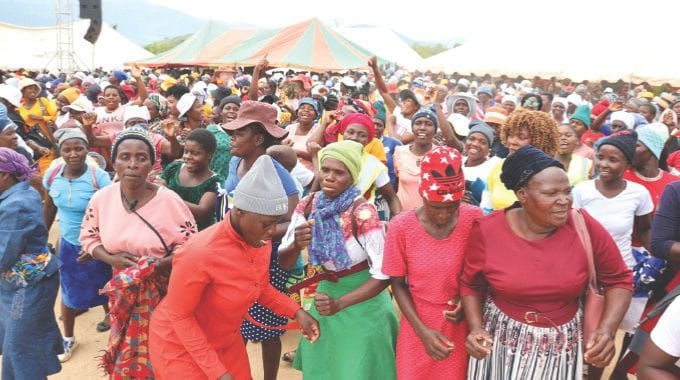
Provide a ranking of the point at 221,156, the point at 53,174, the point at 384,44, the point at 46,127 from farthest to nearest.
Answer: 1. the point at 384,44
2. the point at 46,127
3. the point at 221,156
4. the point at 53,174

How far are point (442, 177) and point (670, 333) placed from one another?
3.49 feet

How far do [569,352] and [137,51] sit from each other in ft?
127

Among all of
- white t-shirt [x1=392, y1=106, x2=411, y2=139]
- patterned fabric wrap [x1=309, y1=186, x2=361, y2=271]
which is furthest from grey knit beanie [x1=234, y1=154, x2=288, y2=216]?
white t-shirt [x1=392, y1=106, x2=411, y2=139]

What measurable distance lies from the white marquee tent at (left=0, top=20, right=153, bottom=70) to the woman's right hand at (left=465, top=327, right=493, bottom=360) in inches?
1326

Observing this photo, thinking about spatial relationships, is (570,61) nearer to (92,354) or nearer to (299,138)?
(299,138)

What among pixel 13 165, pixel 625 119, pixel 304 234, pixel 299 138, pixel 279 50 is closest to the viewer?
pixel 304 234

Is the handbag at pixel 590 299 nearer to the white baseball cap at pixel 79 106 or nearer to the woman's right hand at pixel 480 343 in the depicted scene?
the woman's right hand at pixel 480 343

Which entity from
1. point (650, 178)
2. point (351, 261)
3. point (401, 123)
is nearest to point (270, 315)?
point (351, 261)

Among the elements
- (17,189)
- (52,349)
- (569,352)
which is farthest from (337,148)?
(52,349)

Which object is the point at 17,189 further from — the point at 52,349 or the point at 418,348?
the point at 418,348

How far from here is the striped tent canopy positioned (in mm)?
15984

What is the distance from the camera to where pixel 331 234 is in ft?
9.55

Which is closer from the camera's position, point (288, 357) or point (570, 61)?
point (288, 357)

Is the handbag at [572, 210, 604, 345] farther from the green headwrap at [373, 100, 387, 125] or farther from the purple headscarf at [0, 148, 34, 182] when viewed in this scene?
the green headwrap at [373, 100, 387, 125]
